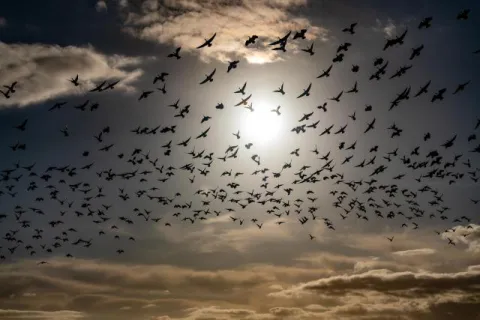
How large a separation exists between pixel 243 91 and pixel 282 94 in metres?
4.71

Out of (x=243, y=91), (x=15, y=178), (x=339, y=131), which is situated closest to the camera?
(x=243, y=91)

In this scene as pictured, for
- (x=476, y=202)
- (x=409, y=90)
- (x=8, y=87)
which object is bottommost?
(x=476, y=202)

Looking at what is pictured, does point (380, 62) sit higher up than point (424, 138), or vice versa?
point (380, 62)

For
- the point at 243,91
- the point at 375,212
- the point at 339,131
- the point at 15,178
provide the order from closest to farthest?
the point at 243,91, the point at 339,131, the point at 15,178, the point at 375,212

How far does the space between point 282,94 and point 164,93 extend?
46.9 ft

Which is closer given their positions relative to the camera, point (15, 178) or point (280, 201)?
point (15, 178)

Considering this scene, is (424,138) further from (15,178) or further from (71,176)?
(15,178)

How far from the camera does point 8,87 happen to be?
56.3 meters

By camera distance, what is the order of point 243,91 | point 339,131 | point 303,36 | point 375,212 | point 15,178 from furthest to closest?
point 375,212 → point 15,178 → point 339,131 → point 243,91 → point 303,36

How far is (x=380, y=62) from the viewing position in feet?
183

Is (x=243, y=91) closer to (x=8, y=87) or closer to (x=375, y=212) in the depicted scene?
(x=8, y=87)

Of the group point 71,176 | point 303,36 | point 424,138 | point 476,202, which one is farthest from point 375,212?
point 71,176

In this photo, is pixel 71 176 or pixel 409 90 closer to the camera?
pixel 409 90

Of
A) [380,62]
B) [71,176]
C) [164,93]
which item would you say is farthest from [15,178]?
[380,62]
